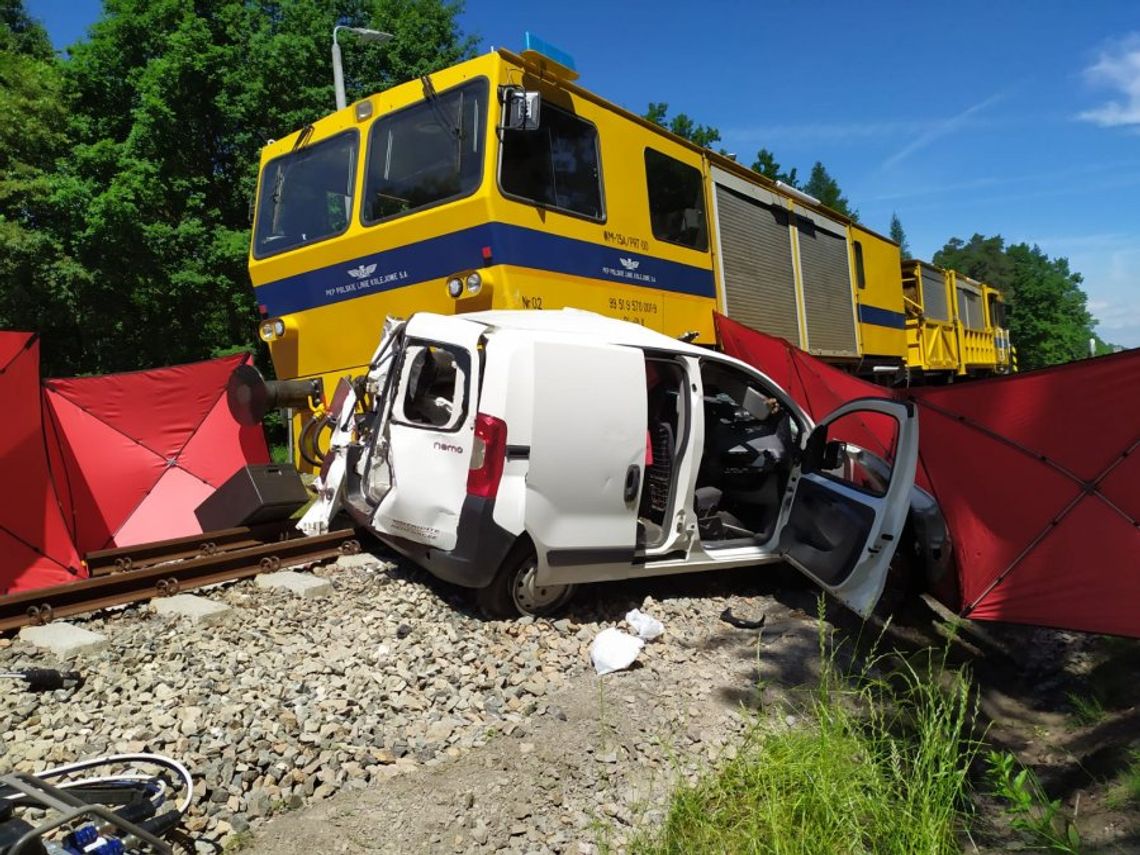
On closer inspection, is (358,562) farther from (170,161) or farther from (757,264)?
(170,161)

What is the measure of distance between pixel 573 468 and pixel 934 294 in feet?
45.0

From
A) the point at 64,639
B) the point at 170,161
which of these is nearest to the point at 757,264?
the point at 64,639

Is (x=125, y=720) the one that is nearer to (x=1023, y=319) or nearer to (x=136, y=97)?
(x=136, y=97)

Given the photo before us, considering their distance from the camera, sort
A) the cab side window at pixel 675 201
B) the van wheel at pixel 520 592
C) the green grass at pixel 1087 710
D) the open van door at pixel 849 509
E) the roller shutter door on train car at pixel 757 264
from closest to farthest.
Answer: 1. the green grass at pixel 1087 710
2. the van wheel at pixel 520 592
3. the open van door at pixel 849 509
4. the cab side window at pixel 675 201
5. the roller shutter door on train car at pixel 757 264

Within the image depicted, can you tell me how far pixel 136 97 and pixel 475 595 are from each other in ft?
59.5

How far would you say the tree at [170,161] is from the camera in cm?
1611

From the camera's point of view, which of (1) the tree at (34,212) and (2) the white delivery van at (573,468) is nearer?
(2) the white delivery van at (573,468)

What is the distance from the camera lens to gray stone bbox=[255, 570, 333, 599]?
500 cm

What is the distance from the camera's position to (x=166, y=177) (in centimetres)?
1681

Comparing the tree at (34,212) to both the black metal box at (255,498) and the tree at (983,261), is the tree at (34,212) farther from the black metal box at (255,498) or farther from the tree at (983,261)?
the tree at (983,261)

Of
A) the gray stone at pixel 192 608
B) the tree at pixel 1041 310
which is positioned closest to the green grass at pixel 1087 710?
the gray stone at pixel 192 608

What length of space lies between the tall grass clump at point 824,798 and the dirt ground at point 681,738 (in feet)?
0.64

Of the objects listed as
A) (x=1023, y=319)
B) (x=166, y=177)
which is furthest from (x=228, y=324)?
(x=1023, y=319)

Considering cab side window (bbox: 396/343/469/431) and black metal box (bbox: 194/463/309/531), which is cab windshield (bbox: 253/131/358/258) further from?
cab side window (bbox: 396/343/469/431)
